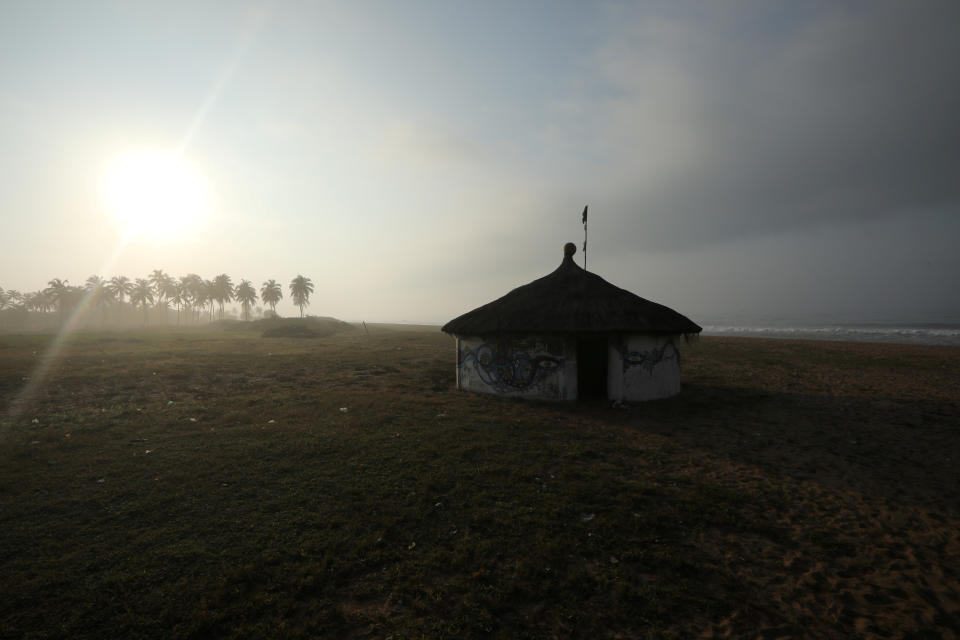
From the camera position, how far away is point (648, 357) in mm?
13328

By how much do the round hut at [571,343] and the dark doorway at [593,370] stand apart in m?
0.04

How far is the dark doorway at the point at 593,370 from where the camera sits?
15008mm

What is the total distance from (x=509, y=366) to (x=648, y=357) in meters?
4.95

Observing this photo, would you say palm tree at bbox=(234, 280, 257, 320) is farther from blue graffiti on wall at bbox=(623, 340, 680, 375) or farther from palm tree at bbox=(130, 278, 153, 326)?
blue graffiti on wall at bbox=(623, 340, 680, 375)

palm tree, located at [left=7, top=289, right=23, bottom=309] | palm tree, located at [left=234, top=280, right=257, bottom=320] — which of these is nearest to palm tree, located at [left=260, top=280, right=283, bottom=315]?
palm tree, located at [left=234, top=280, right=257, bottom=320]

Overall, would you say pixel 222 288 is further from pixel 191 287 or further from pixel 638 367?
pixel 638 367

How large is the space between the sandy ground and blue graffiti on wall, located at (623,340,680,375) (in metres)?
1.74

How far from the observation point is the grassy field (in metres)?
4.22

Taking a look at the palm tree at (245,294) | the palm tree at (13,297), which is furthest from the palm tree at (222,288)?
the palm tree at (13,297)

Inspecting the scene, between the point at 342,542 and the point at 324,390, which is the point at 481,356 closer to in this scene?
the point at 324,390

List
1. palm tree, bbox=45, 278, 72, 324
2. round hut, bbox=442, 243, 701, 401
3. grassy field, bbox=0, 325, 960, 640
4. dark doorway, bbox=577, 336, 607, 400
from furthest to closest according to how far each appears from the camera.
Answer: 1. palm tree, bbox=45, 278, 72, 324
2. dark doorway, bbox=577, 336, 607, 400
3. round hut, bbox=442, 243, 701, 401
4. grassy field, bbox=0, 325, 960, 640

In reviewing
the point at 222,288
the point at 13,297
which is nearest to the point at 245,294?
the point at 222,288

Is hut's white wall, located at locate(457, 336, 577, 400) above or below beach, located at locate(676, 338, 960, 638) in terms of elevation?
above

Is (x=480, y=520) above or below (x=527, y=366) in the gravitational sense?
below
